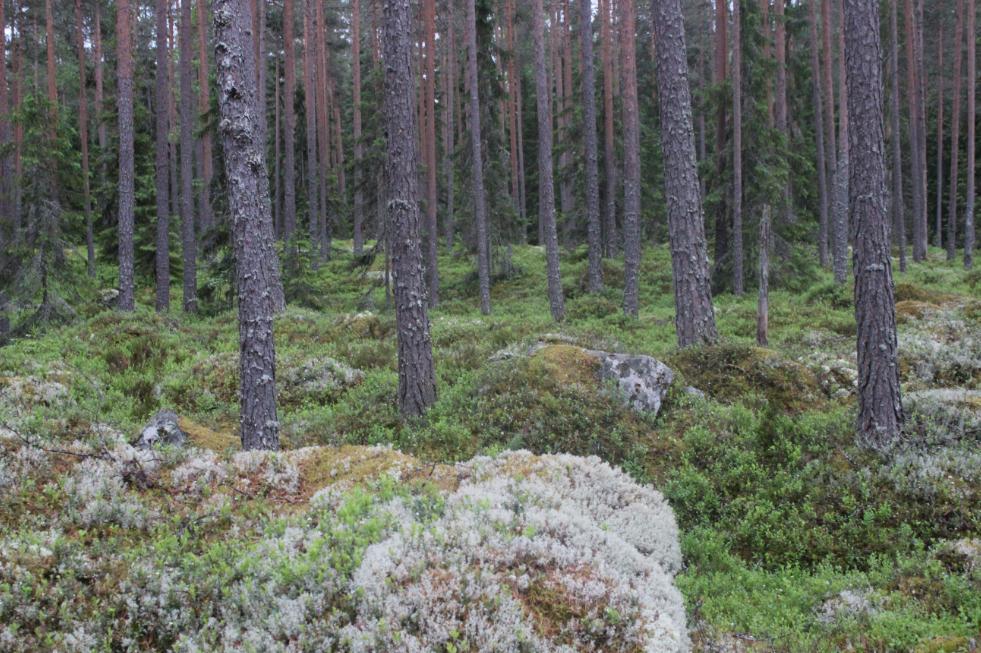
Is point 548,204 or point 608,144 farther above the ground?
point 608,144

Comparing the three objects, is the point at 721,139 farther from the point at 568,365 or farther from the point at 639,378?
the point at 639,378

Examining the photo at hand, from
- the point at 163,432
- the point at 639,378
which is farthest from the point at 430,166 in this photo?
the point at 163,432

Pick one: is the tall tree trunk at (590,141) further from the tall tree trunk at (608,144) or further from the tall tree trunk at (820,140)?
the tall tree trunk at (820,140)

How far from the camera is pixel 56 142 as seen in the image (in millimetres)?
19297

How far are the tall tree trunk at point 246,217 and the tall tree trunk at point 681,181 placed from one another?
24.3 ft

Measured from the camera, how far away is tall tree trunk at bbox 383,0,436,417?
362 inches

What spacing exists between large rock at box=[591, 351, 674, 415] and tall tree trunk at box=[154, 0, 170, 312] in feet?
55.5

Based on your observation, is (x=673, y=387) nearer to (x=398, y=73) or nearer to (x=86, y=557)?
(x=398, y=73)

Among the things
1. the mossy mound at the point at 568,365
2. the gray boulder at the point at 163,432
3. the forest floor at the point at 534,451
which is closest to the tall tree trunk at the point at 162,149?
A: the forest floor at the point at 534,451

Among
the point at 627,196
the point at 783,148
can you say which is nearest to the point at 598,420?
the point at 627,196

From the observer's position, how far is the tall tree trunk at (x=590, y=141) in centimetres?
2100

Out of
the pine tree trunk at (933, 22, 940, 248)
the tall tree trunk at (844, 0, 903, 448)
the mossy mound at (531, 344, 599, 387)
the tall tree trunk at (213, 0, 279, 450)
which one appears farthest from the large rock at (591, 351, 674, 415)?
the pine tree trunk at (933, 22, 940, 248)

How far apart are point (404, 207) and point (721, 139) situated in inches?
707

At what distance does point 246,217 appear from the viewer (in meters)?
7.20
